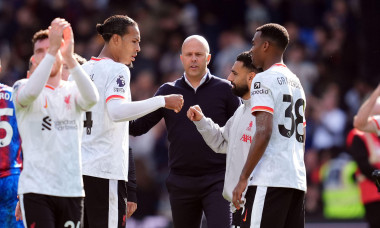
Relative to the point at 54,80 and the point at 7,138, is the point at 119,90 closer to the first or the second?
the point at 54,80

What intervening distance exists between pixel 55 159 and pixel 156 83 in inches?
394

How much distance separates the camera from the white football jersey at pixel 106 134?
25.1 ft

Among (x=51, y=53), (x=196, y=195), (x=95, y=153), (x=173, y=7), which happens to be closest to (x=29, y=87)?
(x=51, y=53)

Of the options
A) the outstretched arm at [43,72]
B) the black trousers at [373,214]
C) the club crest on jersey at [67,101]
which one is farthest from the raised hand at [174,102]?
the black trousers at [373,214]

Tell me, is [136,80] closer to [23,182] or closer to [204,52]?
[204,52]

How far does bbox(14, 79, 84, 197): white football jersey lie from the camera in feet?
21.3

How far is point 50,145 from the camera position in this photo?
6.55 meters

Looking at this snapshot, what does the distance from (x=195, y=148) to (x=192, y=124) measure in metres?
0.27

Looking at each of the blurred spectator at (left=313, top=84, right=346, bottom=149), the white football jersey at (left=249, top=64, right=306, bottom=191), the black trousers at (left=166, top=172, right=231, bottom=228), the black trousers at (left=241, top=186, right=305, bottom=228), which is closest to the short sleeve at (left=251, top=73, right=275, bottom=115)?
the white football jersey at (left=249, top=64, right=306, bottom=191)

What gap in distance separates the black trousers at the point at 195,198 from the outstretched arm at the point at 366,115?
183 centimetres

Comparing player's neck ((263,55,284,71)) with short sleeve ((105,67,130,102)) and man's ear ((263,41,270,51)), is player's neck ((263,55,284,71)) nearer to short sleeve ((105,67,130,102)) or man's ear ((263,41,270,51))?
man's ear ((263,41,270,51))

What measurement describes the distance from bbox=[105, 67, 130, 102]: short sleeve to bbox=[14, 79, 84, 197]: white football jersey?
939 millimetres

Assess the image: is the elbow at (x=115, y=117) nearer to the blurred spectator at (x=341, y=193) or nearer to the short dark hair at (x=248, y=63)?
the short dark hair at (x=248, y=63)

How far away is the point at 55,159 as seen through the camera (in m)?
6.54
